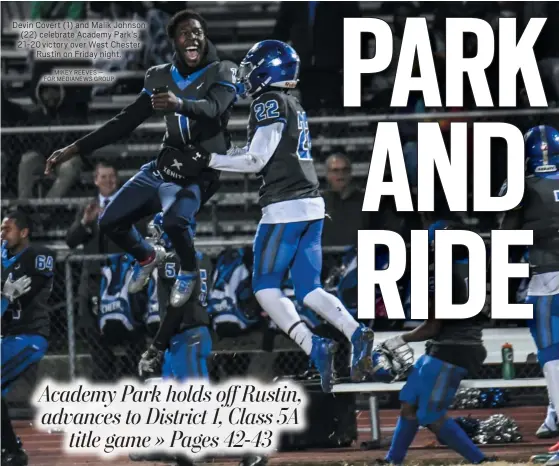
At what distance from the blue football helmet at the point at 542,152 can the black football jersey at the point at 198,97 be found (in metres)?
→ 1.69

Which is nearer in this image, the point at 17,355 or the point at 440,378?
the point at 440,378

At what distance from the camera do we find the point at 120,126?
9.08 m

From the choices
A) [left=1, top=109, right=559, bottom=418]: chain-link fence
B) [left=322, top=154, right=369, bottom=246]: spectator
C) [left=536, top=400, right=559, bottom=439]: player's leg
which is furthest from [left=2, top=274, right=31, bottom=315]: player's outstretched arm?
[left=536, top=400, right=559, bottom=439]: player's leg

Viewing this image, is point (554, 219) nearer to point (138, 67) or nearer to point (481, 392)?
point (481, 392)

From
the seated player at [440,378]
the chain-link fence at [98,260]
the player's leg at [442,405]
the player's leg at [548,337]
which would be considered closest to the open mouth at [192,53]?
the chain-link fence at [98,260]

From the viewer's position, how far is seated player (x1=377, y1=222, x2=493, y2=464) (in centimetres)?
873

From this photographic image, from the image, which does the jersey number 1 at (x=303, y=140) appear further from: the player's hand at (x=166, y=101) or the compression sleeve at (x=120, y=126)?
the compression sleeve at (x=120, y=126)

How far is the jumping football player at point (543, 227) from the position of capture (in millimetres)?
8844

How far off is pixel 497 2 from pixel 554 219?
1521 millimetres

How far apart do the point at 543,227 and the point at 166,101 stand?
221 cm

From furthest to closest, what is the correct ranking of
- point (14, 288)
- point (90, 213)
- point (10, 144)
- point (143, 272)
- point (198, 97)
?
1. point (10, 144)
2. point (90, 213)
3. point (14, 288)
4. point (143, 272)
5. point (198, 97)

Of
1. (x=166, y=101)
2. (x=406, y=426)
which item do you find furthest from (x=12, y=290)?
(x=406, y=426)

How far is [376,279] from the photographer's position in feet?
29.5

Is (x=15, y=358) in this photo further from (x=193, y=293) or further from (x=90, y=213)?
(x=193, y=293)
